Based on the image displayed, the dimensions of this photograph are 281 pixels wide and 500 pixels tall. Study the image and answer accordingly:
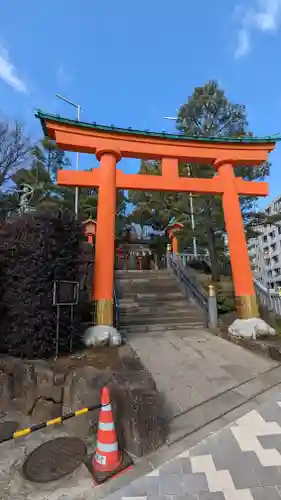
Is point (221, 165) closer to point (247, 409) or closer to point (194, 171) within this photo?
point (194, 171)

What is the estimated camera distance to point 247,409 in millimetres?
3375

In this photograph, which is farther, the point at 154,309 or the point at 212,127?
the point at 212,127

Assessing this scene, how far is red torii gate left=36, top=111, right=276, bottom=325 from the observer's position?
20.8 ft

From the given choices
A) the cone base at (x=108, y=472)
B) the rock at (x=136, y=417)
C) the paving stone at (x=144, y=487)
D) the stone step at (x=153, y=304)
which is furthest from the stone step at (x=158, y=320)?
the paving stone at (x=144, y=487)

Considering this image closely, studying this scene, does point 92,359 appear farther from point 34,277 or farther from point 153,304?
point 153,304

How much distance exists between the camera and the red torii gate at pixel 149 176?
20.8ft

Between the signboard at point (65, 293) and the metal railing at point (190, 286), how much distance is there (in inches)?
186

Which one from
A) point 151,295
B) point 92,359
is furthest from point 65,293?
point 151,295

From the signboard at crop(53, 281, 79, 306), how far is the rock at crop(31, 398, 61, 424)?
4.75 feet

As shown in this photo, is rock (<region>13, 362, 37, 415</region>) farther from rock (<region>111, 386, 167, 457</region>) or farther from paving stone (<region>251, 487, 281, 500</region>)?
paving stone (<region>251, 487, 281, 500</region>)

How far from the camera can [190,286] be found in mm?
9359

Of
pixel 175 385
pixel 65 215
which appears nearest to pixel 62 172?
pixel 65 215

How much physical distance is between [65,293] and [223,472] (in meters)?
3.28

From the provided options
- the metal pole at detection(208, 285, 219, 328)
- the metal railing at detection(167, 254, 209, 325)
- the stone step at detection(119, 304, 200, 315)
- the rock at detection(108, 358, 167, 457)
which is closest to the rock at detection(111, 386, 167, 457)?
the rock at detection(108, 358, 167, 457)
